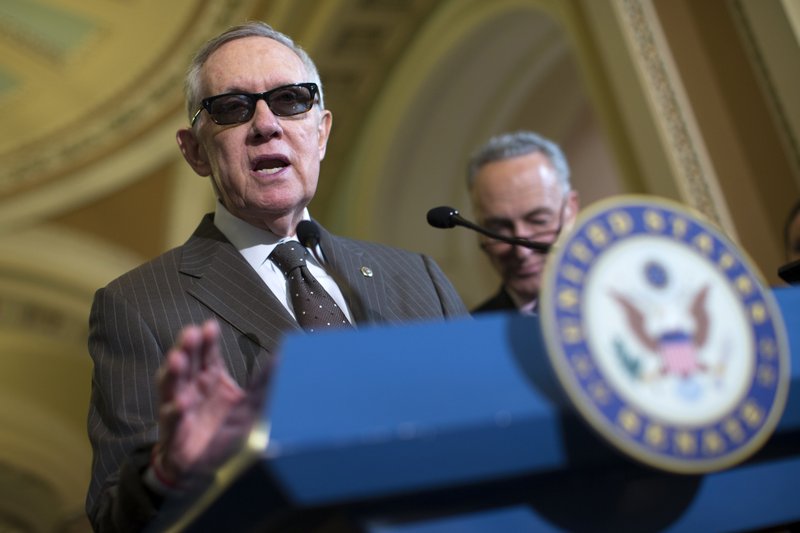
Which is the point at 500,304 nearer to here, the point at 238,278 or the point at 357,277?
the point at 357,277

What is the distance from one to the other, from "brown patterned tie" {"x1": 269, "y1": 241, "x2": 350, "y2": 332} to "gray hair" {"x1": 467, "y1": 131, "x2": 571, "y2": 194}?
4.80ft

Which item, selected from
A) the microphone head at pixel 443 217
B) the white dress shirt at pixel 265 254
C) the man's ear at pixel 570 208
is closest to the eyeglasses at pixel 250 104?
the white dress shirt at pixel 265 254

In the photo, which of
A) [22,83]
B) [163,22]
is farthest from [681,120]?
[22,83]

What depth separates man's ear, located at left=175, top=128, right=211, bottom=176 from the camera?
1.65 meters

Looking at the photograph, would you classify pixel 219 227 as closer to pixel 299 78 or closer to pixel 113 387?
pixel 299 78

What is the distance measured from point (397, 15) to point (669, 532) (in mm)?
5144

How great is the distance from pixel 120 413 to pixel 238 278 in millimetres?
281

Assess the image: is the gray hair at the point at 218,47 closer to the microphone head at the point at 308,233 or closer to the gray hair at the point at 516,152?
the microphone head at the point at 308,233

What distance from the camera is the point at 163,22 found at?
605cm

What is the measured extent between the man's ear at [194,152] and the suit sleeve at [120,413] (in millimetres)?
369

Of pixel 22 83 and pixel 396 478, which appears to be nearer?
pixel 396 478

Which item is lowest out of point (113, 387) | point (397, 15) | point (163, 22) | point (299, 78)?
point (113, 387)

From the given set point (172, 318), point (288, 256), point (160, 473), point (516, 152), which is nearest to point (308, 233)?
point (288, 256)

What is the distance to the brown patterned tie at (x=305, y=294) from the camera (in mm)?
1352
